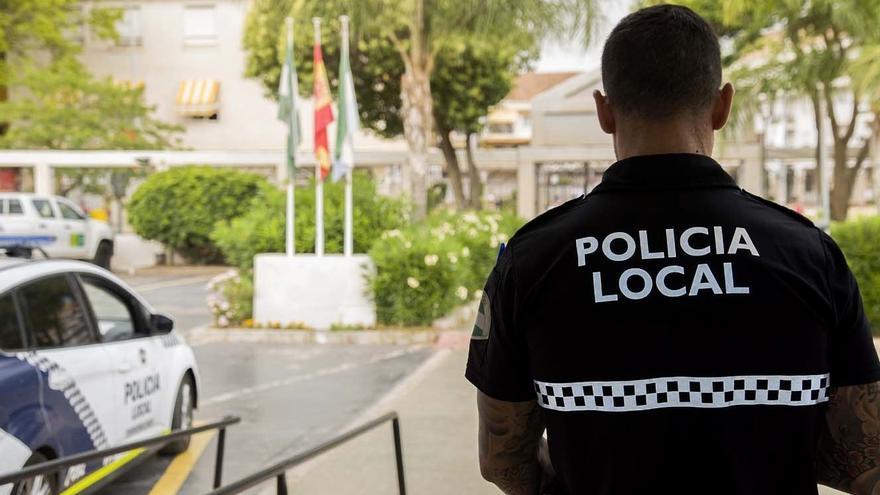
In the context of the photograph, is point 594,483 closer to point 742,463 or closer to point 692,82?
point 742,463

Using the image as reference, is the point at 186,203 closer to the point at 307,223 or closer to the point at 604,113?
the point at 307,223

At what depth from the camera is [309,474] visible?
266 inches

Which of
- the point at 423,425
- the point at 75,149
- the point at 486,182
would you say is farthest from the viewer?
the point at 486,182

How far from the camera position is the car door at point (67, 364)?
17.1ft

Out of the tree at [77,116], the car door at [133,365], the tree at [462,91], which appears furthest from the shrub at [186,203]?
the car door at [133,365]

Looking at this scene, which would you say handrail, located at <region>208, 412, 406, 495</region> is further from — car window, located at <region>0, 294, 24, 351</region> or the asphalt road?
the asphalt road

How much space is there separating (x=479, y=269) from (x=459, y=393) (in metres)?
6.56

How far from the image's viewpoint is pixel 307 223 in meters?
15.4

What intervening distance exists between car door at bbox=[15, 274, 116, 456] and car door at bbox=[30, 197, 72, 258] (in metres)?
18.8

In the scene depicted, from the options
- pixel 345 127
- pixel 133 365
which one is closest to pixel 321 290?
pixel 345 127

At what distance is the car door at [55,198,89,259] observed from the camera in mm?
23859

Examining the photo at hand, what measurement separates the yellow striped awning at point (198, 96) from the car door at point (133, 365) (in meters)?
34.7

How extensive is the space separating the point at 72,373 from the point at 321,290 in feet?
28.9

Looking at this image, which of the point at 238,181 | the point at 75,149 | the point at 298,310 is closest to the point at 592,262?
the point at 298,310
